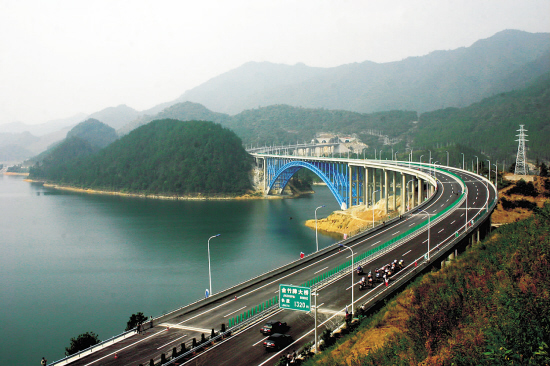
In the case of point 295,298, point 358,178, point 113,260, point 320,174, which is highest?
point 358,178

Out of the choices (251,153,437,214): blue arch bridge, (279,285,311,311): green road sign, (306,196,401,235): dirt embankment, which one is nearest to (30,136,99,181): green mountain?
(251,153,437,214): blue arch bridge

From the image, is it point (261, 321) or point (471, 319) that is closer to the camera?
point (471, 319)

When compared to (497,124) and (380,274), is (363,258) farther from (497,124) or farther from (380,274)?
(497,124)

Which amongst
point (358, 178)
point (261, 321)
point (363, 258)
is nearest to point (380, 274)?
point (363, 258)

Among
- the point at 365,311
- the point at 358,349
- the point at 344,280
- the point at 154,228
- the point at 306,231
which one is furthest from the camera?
the point at 154,228

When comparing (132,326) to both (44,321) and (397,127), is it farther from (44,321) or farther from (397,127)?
(397,127)

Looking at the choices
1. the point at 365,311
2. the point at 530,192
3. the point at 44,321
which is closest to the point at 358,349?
the point at 365,311

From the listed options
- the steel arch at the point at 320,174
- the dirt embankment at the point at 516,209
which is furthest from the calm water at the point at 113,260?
the dirt embankment at the point at 516,209
